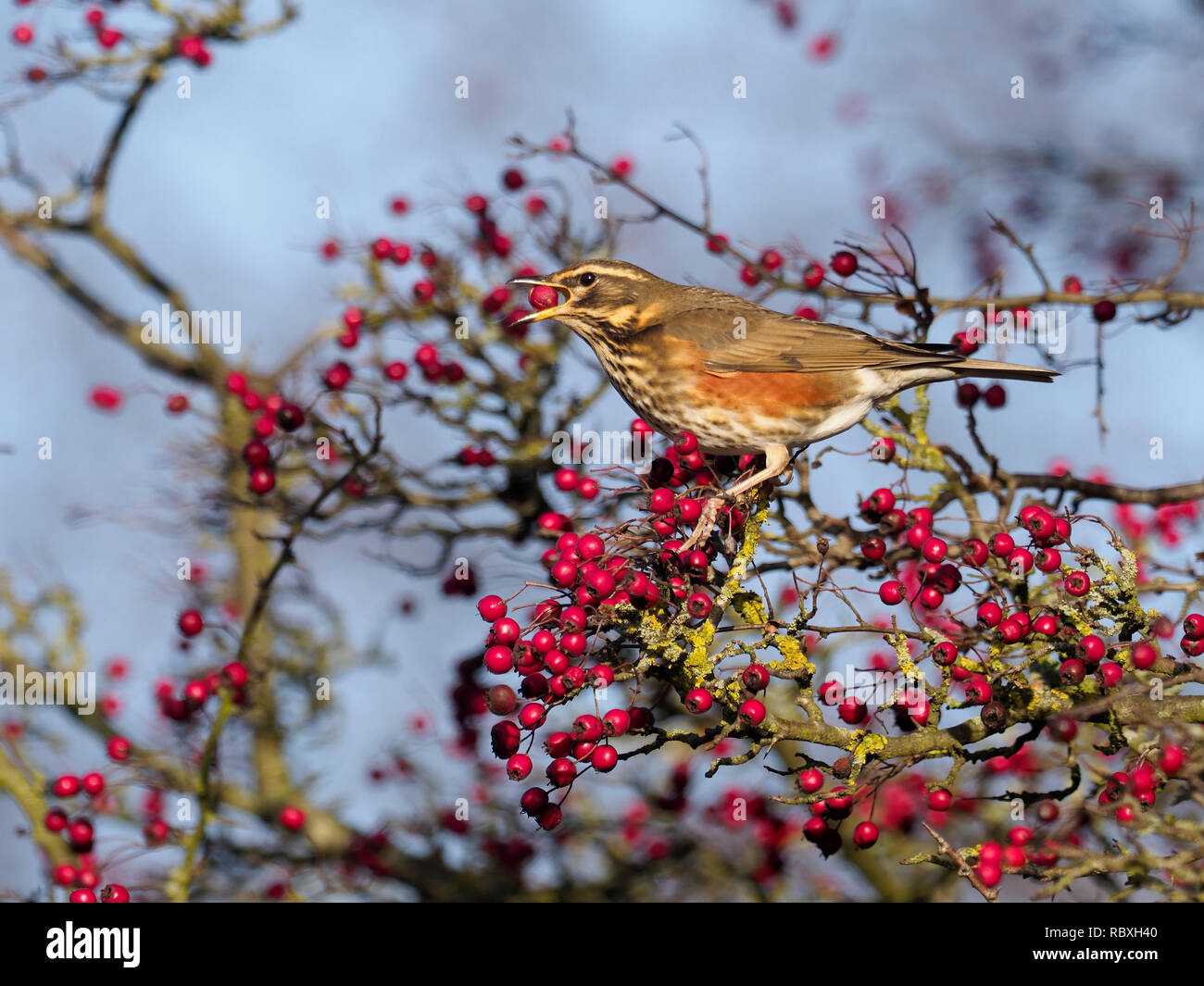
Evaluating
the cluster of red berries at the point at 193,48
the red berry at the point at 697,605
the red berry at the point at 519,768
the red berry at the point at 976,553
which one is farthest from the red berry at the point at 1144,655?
the cluster of red berries at the point at 193,48

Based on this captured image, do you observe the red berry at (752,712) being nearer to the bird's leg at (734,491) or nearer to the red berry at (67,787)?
the bird's leg at (734,491)

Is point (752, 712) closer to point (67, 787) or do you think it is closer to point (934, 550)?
point (934, 550)

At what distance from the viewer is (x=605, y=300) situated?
4074 mm

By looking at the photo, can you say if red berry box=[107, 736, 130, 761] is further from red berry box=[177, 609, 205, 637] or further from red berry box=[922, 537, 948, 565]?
→ red berry box=[922, 537, 948, 565]

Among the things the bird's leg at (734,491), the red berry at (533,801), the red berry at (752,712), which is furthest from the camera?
the bird's leg at (734,491)

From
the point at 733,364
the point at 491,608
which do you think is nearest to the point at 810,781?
the point at 491,608

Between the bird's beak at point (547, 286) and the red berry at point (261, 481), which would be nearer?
the bird's beak at point (547, 286)

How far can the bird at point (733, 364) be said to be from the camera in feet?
12.5

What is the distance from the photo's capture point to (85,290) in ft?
19.4

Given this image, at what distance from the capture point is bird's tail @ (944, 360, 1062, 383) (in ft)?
12.1

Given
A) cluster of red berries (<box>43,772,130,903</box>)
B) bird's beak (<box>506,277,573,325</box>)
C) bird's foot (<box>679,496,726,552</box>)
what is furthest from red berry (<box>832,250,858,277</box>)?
cluster of red berries (<box>43,772,130,903</box>)

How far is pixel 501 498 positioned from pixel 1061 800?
2.51 meters
